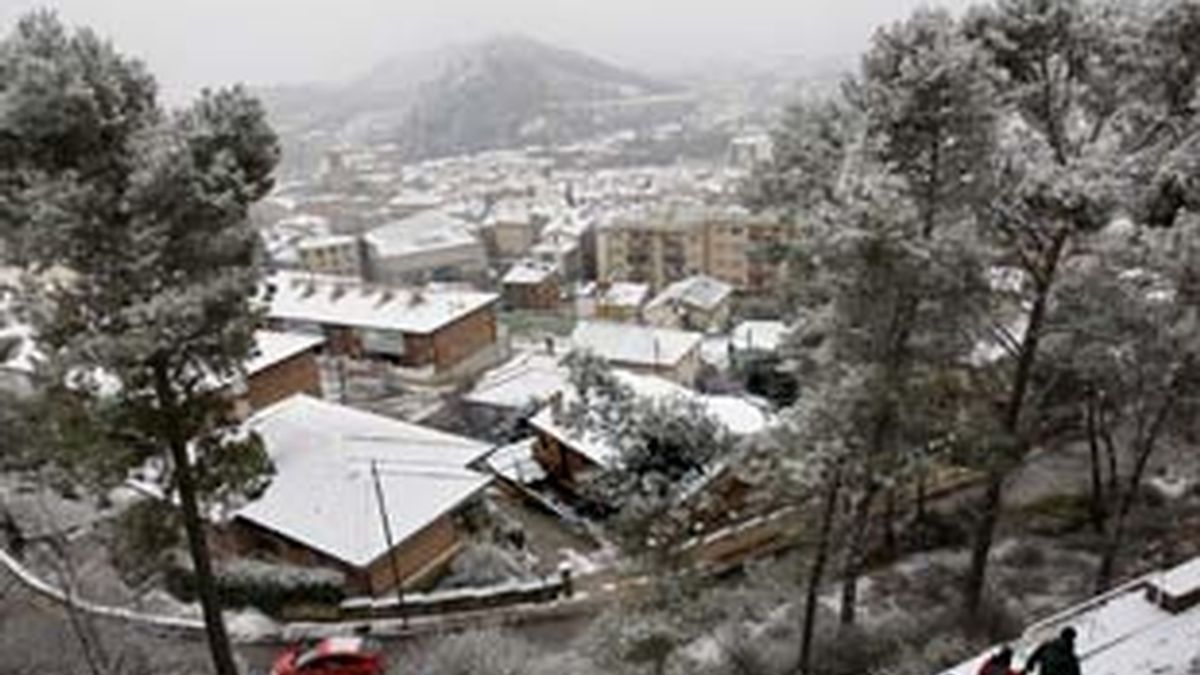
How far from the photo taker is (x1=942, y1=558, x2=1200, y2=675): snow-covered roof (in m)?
10.2

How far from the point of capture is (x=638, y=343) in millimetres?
41625

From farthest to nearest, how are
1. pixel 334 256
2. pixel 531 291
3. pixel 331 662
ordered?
pixel 334 256 → pixel 531 291 → pixel 331 662

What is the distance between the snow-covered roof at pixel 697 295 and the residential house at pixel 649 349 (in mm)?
11422

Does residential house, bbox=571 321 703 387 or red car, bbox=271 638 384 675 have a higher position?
red car, bbox=271 638 384 675

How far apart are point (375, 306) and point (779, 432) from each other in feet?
96.6

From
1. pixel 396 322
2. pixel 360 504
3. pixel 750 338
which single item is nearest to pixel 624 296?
pixel 750 338

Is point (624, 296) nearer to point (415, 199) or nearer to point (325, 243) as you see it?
point (325, 243)

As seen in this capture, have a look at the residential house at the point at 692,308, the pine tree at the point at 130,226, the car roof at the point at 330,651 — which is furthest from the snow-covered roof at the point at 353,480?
the residential house at the point at 692,308

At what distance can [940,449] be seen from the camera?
41.2 feet

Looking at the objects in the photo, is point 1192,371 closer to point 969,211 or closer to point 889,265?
point 969,211

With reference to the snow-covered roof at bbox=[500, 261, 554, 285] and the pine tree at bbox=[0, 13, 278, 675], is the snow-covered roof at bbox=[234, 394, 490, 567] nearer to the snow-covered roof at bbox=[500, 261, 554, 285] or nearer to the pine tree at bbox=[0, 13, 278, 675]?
the pine tree at bbox=[0, 13, 278, 675]

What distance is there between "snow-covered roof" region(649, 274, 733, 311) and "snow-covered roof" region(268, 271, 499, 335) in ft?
52.2

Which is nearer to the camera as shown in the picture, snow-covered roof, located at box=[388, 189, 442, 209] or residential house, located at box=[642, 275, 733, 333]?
residential house, located at box=[642, 275, 733, 333]

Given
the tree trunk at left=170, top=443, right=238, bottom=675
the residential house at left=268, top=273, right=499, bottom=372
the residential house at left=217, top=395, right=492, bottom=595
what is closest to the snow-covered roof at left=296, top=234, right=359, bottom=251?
the residential house at left=268, top=273, right=499, bottom=372
